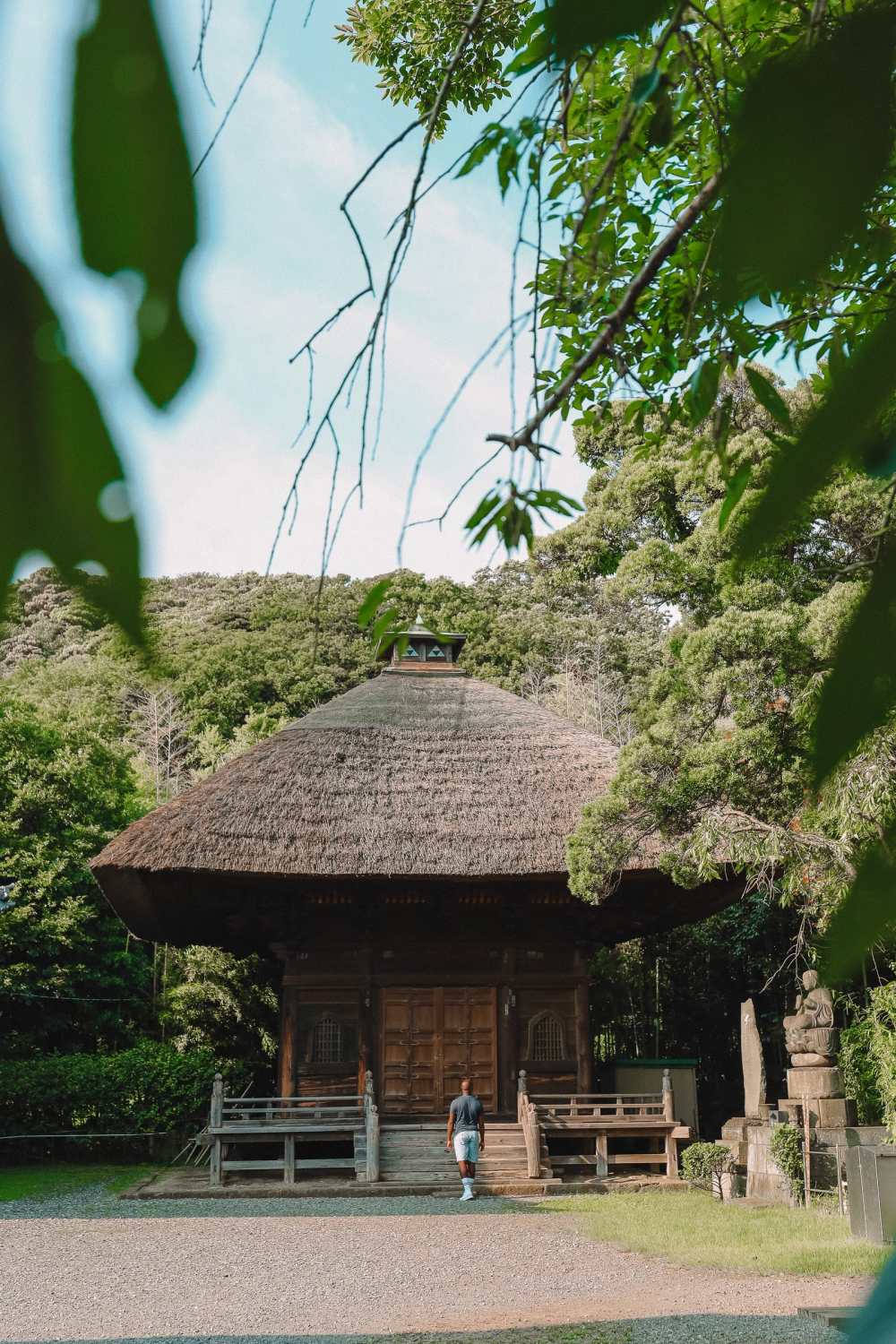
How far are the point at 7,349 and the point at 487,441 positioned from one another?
3.90ft

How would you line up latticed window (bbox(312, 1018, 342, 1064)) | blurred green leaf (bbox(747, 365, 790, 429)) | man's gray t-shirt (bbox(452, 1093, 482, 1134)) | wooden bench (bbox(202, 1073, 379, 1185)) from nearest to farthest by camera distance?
blurred green leaf (bbox(747, 365, 790, 429)) < man's gray t-shirt (bbox(452, 1093, 482, 1134)) < wooden bench (bbox(202, 1073, 379, 1185)) < latticed window (bbox(312, 1018, 342, 1064))

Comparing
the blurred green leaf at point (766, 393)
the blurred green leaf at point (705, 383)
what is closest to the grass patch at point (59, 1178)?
the blurred green leaf at point (705, 383)

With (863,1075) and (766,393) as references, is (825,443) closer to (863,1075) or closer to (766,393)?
(766,393)

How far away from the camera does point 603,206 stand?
48.9 inches

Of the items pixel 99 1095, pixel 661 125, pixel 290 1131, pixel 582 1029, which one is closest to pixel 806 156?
pixel 661 125

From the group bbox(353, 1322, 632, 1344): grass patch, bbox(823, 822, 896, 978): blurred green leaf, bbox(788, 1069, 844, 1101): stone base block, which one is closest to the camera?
bbox(823, 822, 896, 978): blurred green leaf

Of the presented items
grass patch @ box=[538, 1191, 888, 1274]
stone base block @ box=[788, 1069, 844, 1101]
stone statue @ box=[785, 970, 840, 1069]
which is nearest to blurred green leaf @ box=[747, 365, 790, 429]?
grass patch @ box=[538, 1191, 888, 1274]

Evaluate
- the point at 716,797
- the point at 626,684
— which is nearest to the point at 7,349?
the point at 716,797

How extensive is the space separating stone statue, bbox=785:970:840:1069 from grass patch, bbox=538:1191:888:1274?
3.63ft

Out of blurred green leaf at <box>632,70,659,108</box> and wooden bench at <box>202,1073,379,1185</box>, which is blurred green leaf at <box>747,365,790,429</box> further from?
wooden bench at <box>202,1073,379,1185</box>

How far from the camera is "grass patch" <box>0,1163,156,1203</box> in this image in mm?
10141

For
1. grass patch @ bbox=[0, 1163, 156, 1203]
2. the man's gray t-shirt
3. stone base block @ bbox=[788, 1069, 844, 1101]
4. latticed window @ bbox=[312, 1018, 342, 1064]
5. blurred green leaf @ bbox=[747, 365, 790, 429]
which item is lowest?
grass patch @ bbox=[0, 1163, 156, 1203]

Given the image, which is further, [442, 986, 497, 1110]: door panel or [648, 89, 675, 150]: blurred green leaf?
[442, 986, 497, 1110]: door panel

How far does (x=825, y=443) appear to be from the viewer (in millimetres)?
345
